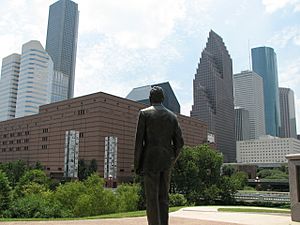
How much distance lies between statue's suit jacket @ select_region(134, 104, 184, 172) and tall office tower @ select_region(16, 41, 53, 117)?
151315 millimetres

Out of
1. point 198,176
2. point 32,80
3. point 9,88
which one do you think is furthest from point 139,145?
point 9,88

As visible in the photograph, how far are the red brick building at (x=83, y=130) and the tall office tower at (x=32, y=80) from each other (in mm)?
37577

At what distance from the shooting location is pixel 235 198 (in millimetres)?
43375

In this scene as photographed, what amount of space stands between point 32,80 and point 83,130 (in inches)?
3051

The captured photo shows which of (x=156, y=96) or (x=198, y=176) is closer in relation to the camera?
(x=156, y=96)

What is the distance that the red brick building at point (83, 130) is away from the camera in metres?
83.2

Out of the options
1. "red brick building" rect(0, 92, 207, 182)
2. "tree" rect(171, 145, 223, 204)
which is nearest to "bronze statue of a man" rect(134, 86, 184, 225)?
"tree" rect(171, 145, 223, 204)

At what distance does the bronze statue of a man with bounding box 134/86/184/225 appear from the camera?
24.2ft

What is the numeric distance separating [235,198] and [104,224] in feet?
113

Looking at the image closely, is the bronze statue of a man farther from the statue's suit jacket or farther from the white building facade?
the white building facade

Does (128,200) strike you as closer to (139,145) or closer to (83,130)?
(139,145)

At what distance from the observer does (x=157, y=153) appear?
7445 mm

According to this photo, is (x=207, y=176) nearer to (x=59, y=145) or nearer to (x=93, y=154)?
(x=93, y=154)

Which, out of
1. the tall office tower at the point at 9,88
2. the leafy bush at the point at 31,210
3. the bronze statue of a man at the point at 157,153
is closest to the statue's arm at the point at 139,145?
the bronze statue of a man at the point at 157,153
